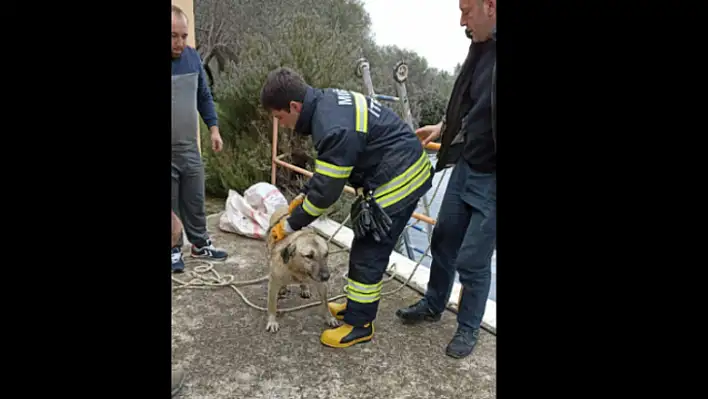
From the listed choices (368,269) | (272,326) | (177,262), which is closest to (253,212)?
(177,262)

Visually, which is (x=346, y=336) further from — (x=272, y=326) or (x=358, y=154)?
(x=358, y=154)

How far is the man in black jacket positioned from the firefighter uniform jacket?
0.19m

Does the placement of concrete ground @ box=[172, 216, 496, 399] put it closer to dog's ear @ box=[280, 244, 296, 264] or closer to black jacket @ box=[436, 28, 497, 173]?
dog's ear @ box=[280, 244, 296, 264]

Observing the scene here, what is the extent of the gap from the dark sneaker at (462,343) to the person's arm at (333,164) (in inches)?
38.3

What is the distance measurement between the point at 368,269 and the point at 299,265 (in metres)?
0.42
